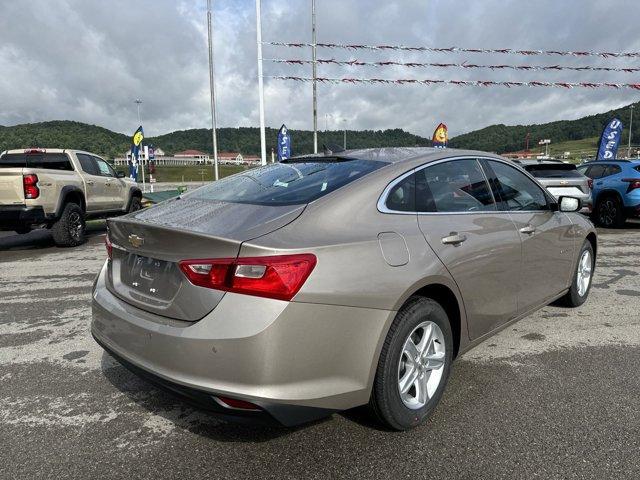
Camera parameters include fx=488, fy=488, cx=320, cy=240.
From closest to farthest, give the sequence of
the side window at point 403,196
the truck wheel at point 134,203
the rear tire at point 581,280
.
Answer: the side window at point 403,196
the rear tire at point 581,280
the truck wheel at point 134,203

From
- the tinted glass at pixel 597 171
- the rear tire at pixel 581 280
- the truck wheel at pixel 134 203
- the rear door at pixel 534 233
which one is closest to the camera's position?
the rear door at pixel 534 233

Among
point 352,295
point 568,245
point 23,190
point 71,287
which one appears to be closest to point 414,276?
point 352,295

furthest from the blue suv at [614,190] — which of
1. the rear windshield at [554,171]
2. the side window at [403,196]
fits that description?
the side window at [403,196]

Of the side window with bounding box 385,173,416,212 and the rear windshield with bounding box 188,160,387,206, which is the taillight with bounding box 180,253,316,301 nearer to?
the rear windshield with bounding box 188,160,387,206

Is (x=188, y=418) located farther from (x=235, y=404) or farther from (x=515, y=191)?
(x=515, y=191)

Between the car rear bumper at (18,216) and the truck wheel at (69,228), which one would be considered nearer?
the car rear bumper at (18,216)

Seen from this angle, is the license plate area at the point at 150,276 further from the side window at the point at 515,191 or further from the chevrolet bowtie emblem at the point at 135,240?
the side window at the point at 515,191

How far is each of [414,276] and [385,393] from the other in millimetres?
605

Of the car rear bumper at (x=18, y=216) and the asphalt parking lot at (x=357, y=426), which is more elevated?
the car rear bumper at (x=18, y=216)

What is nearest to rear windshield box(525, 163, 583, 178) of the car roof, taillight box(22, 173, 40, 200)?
the car roof

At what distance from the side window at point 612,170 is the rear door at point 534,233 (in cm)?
843

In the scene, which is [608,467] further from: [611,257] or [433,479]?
[611,257]

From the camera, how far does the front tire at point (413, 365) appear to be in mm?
2451

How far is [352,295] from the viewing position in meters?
2.25
